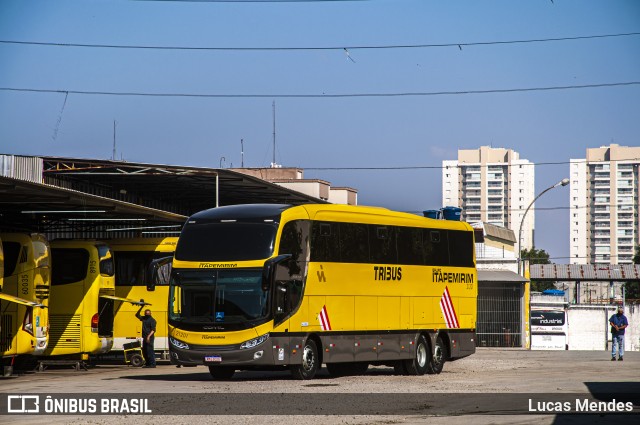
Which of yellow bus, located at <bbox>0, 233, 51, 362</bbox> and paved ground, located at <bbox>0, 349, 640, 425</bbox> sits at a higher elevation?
yellow bus, located at <bbox>0, 233, 51, 362</bbox>

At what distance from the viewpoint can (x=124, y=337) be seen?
112 ft

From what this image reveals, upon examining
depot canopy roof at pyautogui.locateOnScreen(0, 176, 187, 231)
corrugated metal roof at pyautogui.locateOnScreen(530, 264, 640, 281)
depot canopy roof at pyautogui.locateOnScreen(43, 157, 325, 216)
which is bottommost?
corrugated metal roof at pyautogui.locateOnScreen(530, 264, 640, 281)

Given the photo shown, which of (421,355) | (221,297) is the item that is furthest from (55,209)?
(421,355)

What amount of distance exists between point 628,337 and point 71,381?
43.2 metres

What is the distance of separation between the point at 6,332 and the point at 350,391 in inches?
373

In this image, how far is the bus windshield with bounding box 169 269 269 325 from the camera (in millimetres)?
23766

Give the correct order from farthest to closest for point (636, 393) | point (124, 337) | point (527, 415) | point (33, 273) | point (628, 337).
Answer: point (628, 337) → point (124, 337) → point (33, 273) → point (636, 393) → point (527, 415)

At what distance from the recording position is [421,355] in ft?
93.9

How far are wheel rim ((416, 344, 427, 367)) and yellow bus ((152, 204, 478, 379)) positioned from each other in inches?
1.1

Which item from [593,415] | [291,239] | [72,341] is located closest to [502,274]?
[72,341]

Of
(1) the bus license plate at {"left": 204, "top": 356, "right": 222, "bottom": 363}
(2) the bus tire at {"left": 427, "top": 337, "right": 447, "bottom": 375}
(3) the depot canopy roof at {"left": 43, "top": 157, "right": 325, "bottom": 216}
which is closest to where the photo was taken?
(1) the bus license plate at {"left": 204, "top": 356, "right": 222, "bottom": 363}

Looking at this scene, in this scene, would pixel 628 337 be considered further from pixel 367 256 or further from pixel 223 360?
pixel 223 360

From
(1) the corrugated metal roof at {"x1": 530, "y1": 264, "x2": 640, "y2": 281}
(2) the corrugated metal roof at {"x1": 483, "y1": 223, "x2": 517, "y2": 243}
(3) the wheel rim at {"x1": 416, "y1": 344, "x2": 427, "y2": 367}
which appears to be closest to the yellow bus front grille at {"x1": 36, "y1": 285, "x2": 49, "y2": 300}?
(3) the wheel rim at {"x1": 416, "y1": 344, "x2": 427, "y2": 367}

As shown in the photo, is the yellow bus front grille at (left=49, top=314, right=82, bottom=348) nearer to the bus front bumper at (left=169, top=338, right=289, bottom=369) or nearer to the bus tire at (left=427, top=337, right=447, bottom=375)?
the bus front bumper at (left=169, top=338, right=289, bottom=369)
